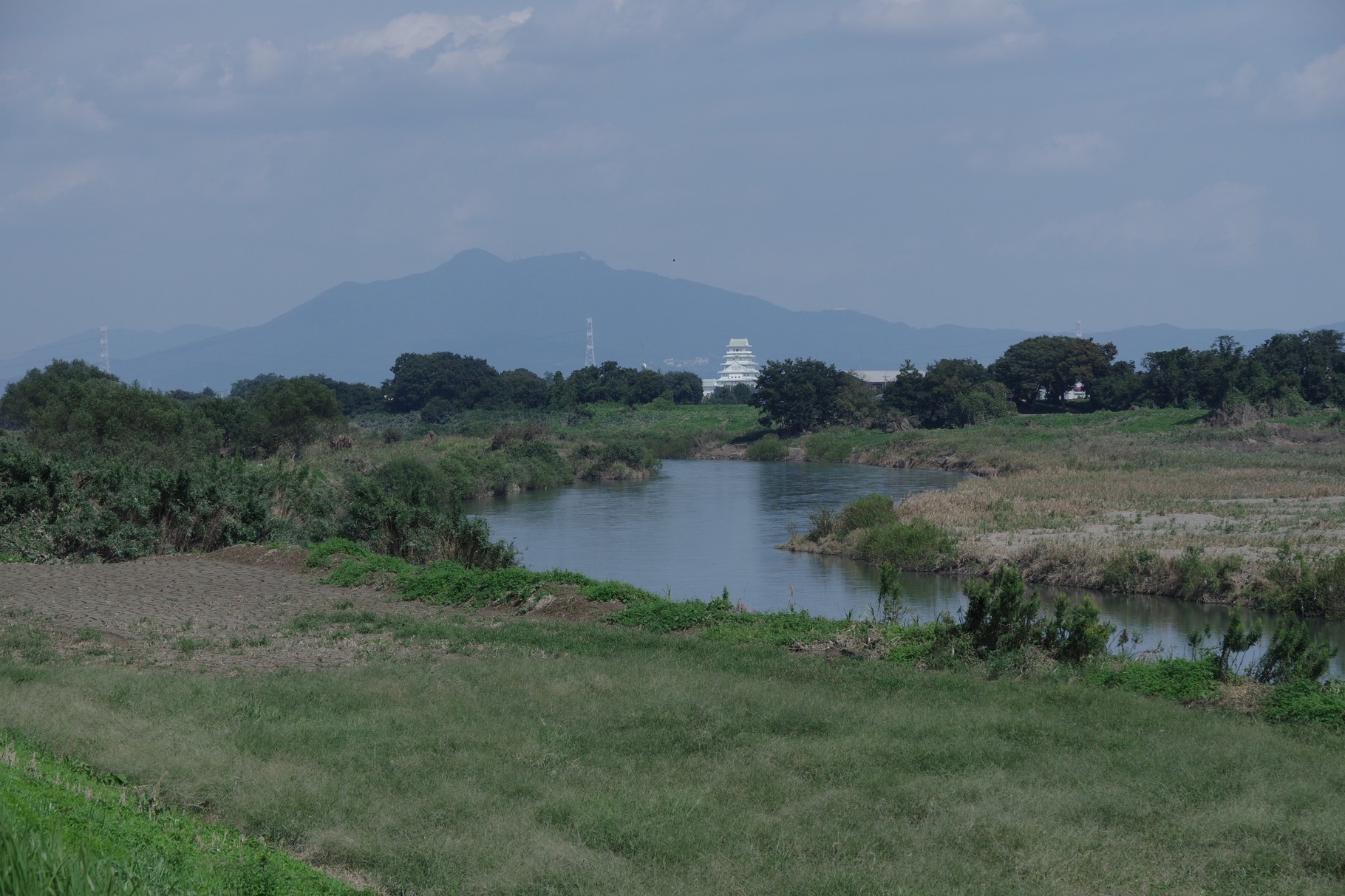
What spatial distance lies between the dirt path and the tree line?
6493cm

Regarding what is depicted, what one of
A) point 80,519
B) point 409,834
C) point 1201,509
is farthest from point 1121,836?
point 1201,509

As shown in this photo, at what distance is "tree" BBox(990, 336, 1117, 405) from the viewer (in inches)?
3524

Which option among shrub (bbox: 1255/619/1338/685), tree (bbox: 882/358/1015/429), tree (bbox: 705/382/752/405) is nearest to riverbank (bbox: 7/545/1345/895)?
shrub (bbox: 1255/619/1338/685)

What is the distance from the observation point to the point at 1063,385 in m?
90.6

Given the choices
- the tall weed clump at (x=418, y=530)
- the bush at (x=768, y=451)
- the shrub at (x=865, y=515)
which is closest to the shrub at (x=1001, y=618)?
the tall weed clump at (x=418, y=530)

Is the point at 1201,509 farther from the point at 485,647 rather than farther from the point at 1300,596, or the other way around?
the point at 485,647

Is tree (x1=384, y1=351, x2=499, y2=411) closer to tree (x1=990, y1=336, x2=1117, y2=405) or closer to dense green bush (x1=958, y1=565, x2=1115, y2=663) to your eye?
tree (x1=990, y1=336, x2=1117, y2=405)

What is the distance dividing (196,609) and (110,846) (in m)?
11.4

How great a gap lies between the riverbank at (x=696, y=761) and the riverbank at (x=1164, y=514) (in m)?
12.8

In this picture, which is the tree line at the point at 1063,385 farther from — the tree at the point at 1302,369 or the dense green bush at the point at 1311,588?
the dense green bush at the point at 1311,588

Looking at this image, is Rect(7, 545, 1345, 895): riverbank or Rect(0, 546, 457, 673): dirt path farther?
Rect(0, 546, 457, 673): dirt path

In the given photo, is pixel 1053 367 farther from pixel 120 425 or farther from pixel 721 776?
pixel 721 776

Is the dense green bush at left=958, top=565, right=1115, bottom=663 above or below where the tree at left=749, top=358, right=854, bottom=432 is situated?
below

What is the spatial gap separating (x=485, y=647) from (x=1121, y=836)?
760cm
